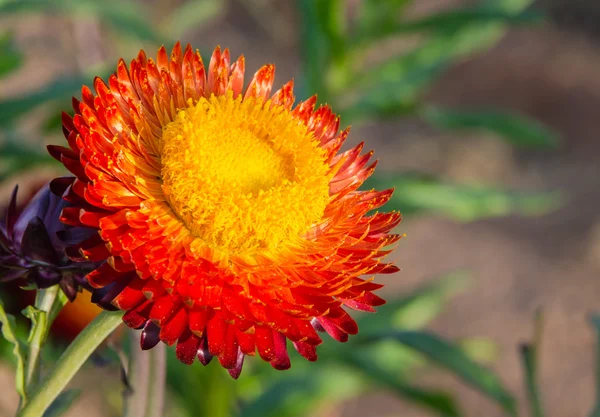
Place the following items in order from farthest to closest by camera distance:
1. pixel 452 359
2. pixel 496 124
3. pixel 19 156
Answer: pixel 496 124, pixel 19 156, pixel 452 359

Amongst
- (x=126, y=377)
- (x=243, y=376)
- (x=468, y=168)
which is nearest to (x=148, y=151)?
(x=126, y=377)

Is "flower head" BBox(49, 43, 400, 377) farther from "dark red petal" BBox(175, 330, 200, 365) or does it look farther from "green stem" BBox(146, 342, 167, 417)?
"green stem" BBox(146, 342, 167, 417)

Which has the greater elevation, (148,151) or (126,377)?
(148,151)

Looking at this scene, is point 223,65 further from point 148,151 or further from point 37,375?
point 37,375

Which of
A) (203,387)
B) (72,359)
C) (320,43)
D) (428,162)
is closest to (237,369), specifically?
(72,359)

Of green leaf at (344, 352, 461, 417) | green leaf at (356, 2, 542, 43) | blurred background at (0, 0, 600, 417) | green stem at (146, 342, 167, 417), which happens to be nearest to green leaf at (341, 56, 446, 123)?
blurred background at (0, 0, 600, 417)

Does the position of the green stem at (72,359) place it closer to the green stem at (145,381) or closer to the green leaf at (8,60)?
the green stem at (145,381)

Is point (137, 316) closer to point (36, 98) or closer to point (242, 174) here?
point (242, 174)

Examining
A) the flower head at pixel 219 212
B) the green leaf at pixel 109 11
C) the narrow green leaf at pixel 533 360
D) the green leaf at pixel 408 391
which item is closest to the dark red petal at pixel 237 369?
the flower head at pixel 219 212
